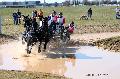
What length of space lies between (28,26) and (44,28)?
0.87 meters

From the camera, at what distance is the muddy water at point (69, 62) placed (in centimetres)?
1538

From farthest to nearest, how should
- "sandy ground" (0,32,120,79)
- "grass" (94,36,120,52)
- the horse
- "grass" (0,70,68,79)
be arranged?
1. "grass" (94,36,120,52)
2. the horse
3. "sandy ground" (0,32,120,79)
4. "grass" (0,70,68,79)

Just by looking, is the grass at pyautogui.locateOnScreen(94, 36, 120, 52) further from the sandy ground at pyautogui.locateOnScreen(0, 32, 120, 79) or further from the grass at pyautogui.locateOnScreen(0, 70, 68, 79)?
the grass at pyautogui.locateOnScreen(0, 70, 68, 79)

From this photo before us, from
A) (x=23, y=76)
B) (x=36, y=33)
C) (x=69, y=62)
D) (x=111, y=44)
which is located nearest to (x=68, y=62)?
(x=69, y=62)

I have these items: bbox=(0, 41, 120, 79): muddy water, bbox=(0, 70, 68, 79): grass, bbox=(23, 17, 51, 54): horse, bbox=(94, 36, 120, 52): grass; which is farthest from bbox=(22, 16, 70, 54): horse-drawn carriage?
bbox=(0, 70, 68, 79): grass

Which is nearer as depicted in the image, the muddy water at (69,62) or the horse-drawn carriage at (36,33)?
the muddy water at (69,62)

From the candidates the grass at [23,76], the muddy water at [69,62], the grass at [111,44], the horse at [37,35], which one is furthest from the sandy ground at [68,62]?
the grass at [23,76]

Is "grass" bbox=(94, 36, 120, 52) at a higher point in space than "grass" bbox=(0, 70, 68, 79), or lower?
lower

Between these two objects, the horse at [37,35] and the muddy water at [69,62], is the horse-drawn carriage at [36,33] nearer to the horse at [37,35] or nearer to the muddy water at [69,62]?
the horse at [37,35]

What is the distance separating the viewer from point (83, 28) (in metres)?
34.9

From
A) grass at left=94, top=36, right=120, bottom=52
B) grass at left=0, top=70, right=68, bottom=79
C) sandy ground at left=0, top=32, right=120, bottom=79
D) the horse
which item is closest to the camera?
grass at left=0, top=70, right=68, bottom=79

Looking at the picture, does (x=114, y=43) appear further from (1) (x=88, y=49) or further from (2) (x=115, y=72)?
(2) (x=115, y=72)

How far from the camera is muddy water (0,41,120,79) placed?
1538 centimetres

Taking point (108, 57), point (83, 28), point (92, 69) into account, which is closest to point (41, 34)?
point (108, 57)
